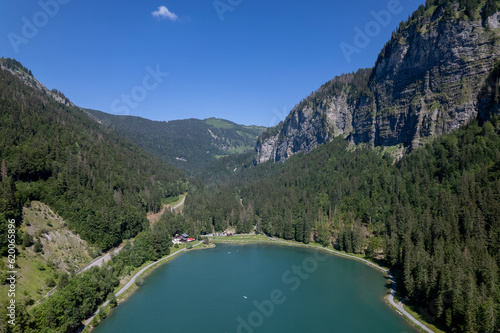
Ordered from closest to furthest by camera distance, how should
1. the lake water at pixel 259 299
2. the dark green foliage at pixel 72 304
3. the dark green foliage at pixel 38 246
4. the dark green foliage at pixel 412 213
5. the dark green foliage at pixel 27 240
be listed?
the dark green foliage at pixel 72 304 → the dark green foliage at pixel 412 213 → the lake water at pixel 259 299 → the dark green foliage at pixel 27 240 → the dark green foliage at pixel 38 246

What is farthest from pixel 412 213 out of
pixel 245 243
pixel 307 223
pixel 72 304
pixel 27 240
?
pixel 27 240

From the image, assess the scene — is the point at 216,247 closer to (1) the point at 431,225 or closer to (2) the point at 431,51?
(1) the point at 431,225

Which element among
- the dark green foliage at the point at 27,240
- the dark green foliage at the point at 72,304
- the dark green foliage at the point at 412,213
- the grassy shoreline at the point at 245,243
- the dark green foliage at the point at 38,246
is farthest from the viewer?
the dark green foliage at the point at 38,246

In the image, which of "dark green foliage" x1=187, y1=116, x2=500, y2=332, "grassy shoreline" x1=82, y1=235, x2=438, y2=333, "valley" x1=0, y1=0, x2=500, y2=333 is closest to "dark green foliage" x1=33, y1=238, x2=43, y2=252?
"valley" x1=0, y1=0, x2=500, y2=333

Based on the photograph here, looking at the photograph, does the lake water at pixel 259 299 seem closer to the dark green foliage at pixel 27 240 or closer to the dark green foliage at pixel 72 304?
the dark green foliage at pixel 72 304

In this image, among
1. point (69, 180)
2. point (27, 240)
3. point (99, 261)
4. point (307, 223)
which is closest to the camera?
point (27, 240)

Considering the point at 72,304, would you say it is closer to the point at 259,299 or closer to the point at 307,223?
the point at 259,299

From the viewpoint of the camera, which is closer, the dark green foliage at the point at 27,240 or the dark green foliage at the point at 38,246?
the dark green foliage at the point at 27,240

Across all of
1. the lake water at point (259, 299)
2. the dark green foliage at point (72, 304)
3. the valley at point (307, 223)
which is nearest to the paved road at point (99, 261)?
the valley at point (307, 223)

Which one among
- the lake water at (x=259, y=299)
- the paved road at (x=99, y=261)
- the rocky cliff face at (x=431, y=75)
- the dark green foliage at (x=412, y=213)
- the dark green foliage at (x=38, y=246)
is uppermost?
the rocky cliff face at (x=431, y=75)
